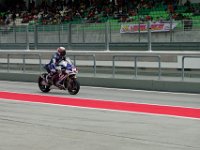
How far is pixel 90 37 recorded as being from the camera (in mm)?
28047

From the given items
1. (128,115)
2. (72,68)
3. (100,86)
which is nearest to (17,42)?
(100,86)

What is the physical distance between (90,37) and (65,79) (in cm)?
1069

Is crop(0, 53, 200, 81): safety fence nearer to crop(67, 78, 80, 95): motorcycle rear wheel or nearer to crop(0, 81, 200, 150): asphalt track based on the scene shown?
crop(0, 81, 200, 150): asphalt track

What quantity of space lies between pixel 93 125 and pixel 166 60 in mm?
11010

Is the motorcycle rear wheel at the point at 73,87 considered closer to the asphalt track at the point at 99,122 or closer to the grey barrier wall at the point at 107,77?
the asphalt track at the point at 99,122

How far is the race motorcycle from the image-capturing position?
1728cm

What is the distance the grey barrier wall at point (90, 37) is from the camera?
24891 millimetres

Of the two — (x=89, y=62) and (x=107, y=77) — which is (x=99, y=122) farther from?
(x=89, y=62)

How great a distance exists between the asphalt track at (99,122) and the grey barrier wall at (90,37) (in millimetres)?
7848

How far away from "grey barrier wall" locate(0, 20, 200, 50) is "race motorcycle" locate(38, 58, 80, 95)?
8063 mm

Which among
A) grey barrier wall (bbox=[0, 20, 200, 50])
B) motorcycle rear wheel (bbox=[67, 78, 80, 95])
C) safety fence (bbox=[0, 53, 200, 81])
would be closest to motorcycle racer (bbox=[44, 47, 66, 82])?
motorcycle rear wheel (bbox=[67, 78, 80, 95])

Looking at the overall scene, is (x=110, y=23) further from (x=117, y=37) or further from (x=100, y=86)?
(x=100, y=86)

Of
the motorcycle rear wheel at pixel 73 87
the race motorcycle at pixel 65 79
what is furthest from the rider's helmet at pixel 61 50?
the motorcycle rear wheel at pixel 73 87

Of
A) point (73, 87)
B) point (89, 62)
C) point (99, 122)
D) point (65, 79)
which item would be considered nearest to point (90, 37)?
point (89, 62)
